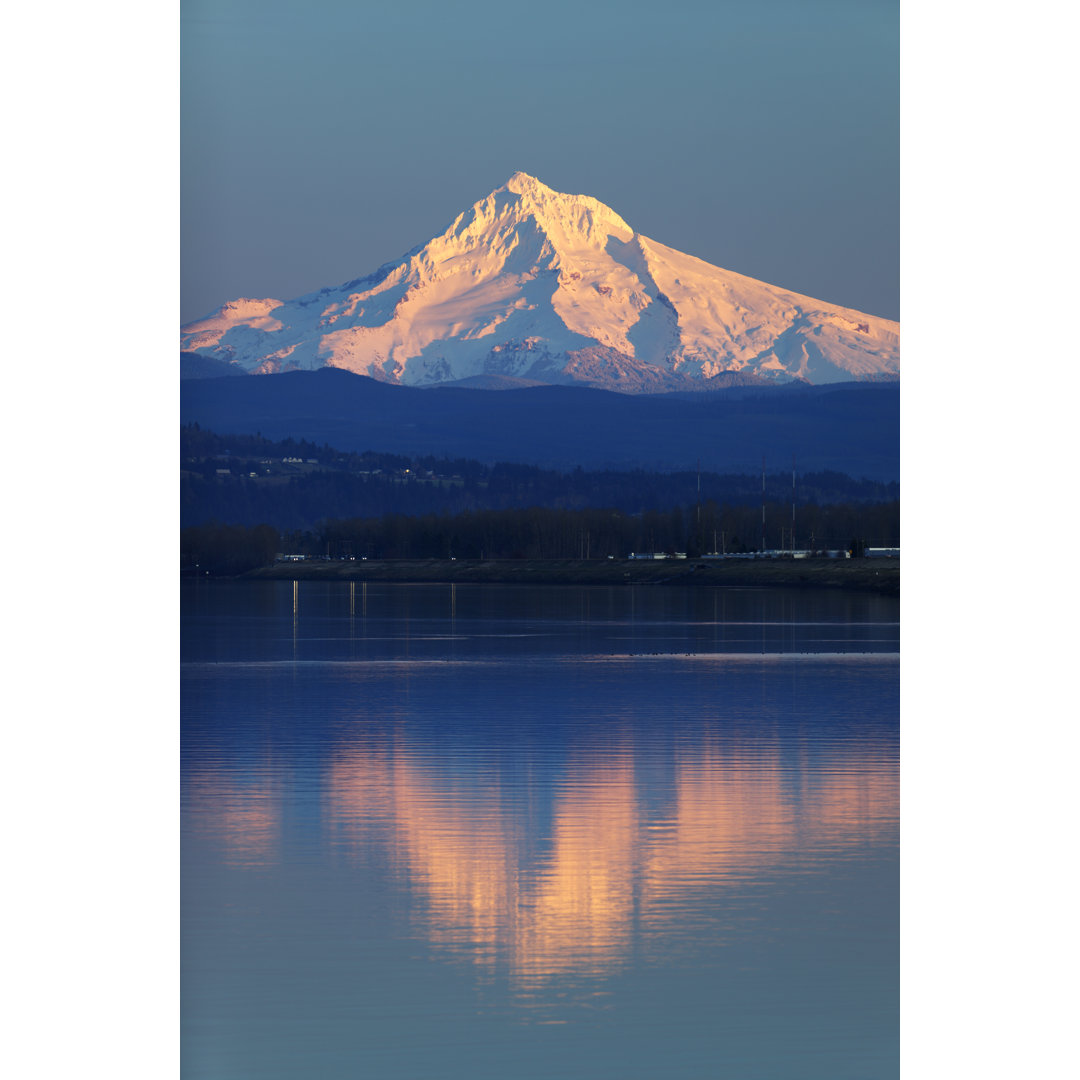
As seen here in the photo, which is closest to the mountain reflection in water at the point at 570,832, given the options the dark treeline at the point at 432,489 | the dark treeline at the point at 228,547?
the dark treeline at the point at 432,489

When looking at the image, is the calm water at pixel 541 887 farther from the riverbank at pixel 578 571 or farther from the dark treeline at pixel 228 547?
the riverbank at pixel 578 571

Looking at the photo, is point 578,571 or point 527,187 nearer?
point 527,187

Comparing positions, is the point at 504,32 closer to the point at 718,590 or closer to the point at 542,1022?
A: the point at 542,1022

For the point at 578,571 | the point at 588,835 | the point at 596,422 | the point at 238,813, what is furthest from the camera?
the point at 596,422

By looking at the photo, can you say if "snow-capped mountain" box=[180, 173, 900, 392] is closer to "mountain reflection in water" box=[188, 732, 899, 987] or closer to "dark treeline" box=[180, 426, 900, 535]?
"mountain reflection in water" box=[188, 732, 899, 987]

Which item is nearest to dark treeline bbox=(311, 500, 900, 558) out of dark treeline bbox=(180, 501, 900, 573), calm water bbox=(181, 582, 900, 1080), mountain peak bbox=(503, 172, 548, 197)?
dark treeline bbox=(180, 501, 900, 573)

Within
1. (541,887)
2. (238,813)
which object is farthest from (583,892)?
(238,813)

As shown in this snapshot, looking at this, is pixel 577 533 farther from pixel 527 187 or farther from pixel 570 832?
pixel 570 832
